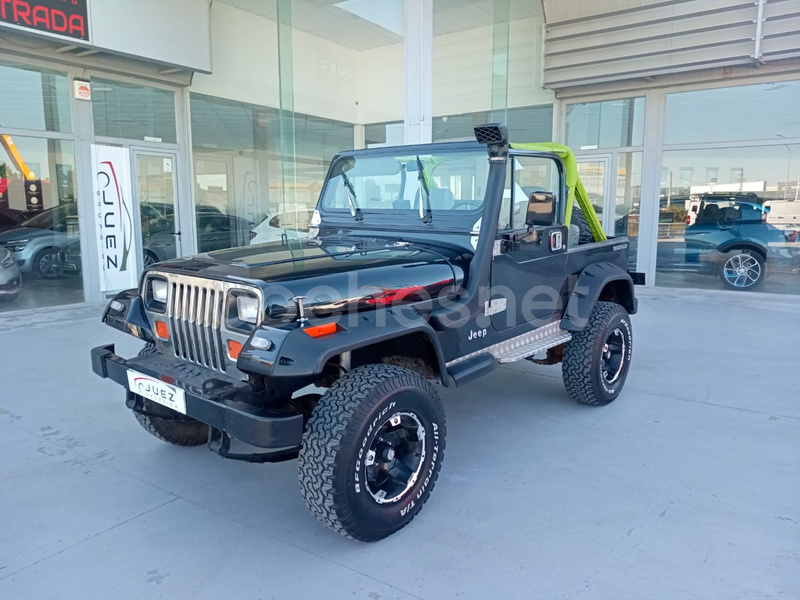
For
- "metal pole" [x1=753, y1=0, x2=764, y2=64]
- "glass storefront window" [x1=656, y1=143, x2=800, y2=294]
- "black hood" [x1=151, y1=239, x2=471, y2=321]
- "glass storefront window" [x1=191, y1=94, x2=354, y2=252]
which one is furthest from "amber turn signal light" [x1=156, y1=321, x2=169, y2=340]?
"glass storefront window" [x1=656, y1=143, x2=800, y2=294]

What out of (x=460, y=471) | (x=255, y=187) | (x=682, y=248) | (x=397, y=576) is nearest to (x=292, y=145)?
(x=255, y=187)

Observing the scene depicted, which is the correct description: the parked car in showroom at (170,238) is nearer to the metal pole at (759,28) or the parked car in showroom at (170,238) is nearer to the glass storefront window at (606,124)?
the glass storefront window at (606,124)

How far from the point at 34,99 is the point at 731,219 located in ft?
33.0

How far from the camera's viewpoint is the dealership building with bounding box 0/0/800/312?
7.70 meters

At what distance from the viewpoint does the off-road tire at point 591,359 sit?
404 centimetres

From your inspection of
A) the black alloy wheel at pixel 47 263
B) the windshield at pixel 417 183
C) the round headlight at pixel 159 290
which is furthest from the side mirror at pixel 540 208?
the black alloy wheel at pixel 47 263

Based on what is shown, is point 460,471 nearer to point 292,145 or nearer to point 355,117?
point 292,145

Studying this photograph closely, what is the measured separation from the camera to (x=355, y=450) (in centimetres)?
241

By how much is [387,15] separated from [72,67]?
4.35 metres

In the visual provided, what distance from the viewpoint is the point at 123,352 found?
5543mm

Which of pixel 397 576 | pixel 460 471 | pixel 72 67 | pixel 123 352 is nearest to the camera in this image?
pixel 397 576

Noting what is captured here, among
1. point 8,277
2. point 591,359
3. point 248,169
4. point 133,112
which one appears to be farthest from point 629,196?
point 8,277

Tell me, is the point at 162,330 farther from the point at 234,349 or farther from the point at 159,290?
the point at 234,349

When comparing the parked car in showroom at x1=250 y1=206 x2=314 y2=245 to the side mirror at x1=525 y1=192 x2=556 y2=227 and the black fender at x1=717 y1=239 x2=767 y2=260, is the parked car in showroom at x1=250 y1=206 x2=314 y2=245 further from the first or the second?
the black fender at x1=717 y1=239 x2=767 y2=260
